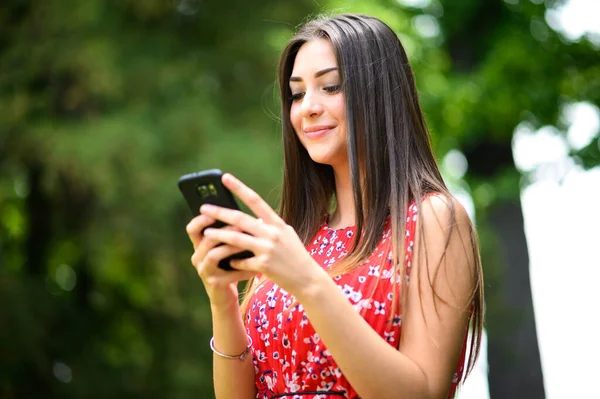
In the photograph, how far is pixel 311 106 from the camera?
7.59 ft

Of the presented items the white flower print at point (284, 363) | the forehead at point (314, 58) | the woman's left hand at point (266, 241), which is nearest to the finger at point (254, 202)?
the woman's left hand at point (266, 241)

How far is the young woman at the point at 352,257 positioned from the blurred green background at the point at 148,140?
403 centimetres

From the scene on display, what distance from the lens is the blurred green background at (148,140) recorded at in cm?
670

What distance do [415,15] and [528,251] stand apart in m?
2.77

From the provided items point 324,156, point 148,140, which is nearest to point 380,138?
point 324,156

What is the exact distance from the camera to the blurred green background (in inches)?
264

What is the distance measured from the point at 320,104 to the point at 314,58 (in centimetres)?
15

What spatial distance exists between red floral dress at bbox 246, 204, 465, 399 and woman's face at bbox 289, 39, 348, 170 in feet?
A: 0.92

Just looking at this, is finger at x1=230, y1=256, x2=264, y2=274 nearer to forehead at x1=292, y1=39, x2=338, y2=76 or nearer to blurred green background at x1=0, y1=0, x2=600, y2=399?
forehead at x1=292, y1=39, x2=338, y2=76

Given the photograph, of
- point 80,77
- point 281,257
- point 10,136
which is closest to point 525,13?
point 80,77

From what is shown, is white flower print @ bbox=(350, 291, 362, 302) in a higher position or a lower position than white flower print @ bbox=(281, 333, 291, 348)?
higher

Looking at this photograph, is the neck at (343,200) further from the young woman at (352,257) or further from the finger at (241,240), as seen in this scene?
the finger at (241,240)

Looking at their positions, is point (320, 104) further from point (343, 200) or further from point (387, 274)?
point (387, 274)

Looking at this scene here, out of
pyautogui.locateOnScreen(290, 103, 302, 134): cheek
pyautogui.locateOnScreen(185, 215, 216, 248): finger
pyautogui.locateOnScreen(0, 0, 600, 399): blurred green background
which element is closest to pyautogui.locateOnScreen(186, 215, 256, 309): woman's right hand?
pyautogui.locateOnScreen(185, 215, 216, 248): finger
